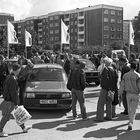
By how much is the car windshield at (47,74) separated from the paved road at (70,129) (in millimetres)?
1516

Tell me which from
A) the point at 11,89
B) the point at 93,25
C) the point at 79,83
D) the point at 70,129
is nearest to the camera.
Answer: the point at 11,89

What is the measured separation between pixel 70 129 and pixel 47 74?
350 centimetres

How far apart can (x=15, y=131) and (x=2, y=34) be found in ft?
136

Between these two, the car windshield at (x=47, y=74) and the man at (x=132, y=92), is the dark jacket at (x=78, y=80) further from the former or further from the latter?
the car windshield at (x=47, y=74)

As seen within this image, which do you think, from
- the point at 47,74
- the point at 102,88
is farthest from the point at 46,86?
the point at 102,88

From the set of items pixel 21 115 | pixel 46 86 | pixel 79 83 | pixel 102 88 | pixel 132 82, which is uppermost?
pixel 132 82

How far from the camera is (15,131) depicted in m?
7.51

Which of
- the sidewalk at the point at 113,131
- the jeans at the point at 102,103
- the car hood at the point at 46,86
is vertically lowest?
the sidewalk at the point at 113,131

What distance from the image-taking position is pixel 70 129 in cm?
778

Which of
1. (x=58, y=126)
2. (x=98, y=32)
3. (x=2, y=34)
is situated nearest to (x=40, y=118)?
(x=58, y=126)

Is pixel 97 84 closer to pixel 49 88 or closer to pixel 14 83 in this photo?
pixel 49 88

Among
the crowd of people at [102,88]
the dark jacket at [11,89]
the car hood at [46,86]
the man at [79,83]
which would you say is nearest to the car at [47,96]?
the car hood at [46,86]

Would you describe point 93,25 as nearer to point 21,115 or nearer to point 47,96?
point 47,96

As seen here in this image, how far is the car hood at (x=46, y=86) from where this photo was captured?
31.7ft
